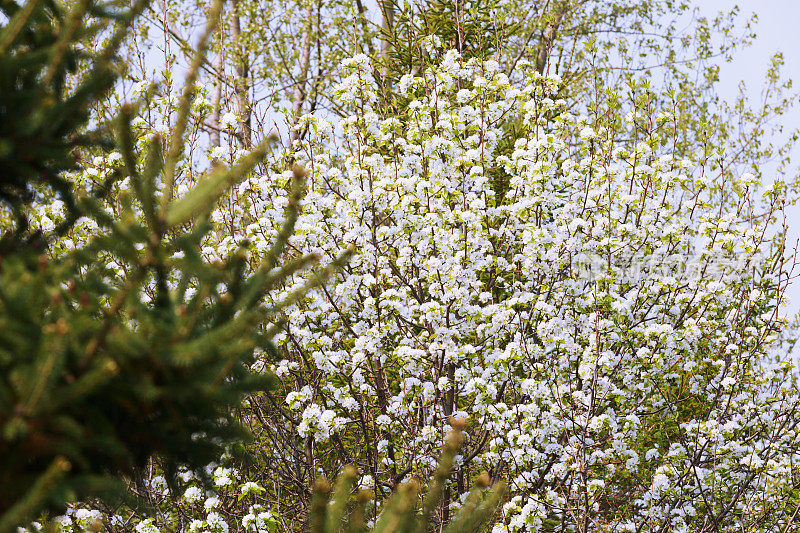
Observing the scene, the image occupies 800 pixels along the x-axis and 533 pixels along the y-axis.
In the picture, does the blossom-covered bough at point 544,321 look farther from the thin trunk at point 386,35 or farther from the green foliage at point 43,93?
the green foliage at point 43,93

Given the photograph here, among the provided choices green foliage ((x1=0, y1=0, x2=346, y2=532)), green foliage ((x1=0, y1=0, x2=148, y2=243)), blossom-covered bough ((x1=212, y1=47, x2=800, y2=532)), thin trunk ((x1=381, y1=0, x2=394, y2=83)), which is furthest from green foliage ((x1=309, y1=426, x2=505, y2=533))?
thin trunk ((x1=381, y1=0, x2=394, y2=83))

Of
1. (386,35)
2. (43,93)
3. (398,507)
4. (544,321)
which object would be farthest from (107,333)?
(386,35)

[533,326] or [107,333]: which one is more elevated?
[533,326]

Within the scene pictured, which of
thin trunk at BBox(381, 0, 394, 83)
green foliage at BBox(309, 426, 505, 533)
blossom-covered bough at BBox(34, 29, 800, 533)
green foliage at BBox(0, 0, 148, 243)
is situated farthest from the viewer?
thin trunk at BBox(381, 0, 394, 83)

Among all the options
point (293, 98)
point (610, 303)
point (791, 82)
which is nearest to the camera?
point (610, 303)

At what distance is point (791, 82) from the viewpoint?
1520 centimetres

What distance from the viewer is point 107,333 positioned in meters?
1.92

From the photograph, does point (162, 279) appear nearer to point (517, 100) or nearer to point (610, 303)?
point (610, 303)

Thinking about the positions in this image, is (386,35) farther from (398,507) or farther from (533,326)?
(398,507)

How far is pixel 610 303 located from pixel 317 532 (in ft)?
17.5

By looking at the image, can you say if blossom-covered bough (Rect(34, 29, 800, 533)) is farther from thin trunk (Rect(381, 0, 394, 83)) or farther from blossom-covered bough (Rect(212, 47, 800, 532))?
thin trunk (Rect(381, 0, 394, 83))

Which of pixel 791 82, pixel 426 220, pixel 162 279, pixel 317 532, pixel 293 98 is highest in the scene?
pixel 293 98

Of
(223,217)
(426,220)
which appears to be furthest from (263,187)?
(426,220)

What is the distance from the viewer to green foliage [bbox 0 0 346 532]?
182 centimetres
